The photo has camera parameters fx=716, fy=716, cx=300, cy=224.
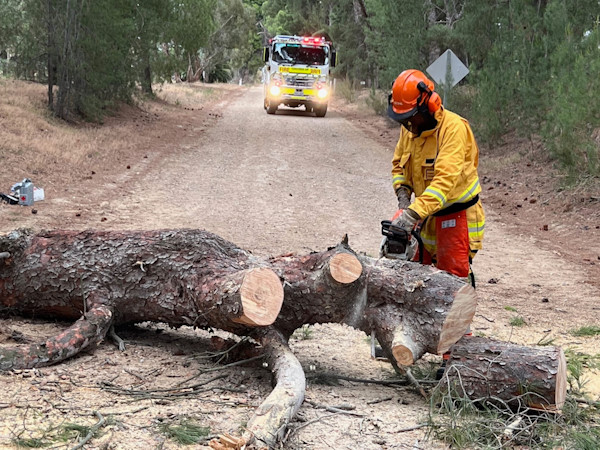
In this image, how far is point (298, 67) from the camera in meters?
25.8

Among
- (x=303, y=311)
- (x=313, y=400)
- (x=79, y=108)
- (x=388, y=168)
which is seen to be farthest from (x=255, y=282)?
(x=79, y=108)

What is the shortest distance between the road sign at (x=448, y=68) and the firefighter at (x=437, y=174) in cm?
1002

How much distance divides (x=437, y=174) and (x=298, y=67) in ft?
71.7

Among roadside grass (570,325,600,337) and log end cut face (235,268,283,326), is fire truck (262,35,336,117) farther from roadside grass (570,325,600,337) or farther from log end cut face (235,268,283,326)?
log end cut face (235,268,283,326)

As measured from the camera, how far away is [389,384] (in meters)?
4.55

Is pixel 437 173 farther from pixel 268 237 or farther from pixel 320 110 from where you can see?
pixel 320 110

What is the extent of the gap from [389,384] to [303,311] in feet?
2.37

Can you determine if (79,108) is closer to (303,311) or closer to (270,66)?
(270,66)

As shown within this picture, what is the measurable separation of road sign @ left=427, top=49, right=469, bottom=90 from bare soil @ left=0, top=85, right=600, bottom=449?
6.30ft

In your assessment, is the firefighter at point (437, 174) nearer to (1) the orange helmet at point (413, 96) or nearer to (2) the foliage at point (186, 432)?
(1) the orange helmet at point (413, 96)

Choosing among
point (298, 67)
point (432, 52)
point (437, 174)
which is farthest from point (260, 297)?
point (298, 67)

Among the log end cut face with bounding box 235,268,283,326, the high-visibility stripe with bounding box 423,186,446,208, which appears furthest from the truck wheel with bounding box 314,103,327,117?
the log end cut face with bounding box 235,268,283,326

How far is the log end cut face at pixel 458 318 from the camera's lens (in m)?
4.17

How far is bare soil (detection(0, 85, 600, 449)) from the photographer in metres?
3.78
